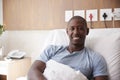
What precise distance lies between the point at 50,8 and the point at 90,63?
1101mm

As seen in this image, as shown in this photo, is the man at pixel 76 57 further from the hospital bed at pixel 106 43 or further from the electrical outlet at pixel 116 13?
the electrical outlet at pixel 116 13

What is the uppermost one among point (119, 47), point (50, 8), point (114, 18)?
point (50, 8)

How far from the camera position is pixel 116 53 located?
4.96 ft

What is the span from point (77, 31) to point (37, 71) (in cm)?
46

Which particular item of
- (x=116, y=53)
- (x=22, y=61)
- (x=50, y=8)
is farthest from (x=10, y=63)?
(x=116, y=53)

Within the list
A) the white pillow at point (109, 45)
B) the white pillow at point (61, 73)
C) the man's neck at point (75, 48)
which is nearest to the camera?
the white pillow at point (61, 73)

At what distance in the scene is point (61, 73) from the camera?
1.37 metres

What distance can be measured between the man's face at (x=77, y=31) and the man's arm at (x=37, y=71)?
326 millimetres

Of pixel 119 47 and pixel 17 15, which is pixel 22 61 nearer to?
pixel 17 15

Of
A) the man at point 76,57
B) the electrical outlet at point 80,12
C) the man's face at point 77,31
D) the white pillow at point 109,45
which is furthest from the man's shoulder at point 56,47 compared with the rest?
the electrical outlet at point 80,12

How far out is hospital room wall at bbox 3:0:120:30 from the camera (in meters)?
2.14

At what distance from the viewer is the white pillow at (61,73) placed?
135cm

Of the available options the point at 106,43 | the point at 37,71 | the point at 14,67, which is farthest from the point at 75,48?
the point at 14,67

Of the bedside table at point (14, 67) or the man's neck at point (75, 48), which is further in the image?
the bedside table at point (14, 67)
